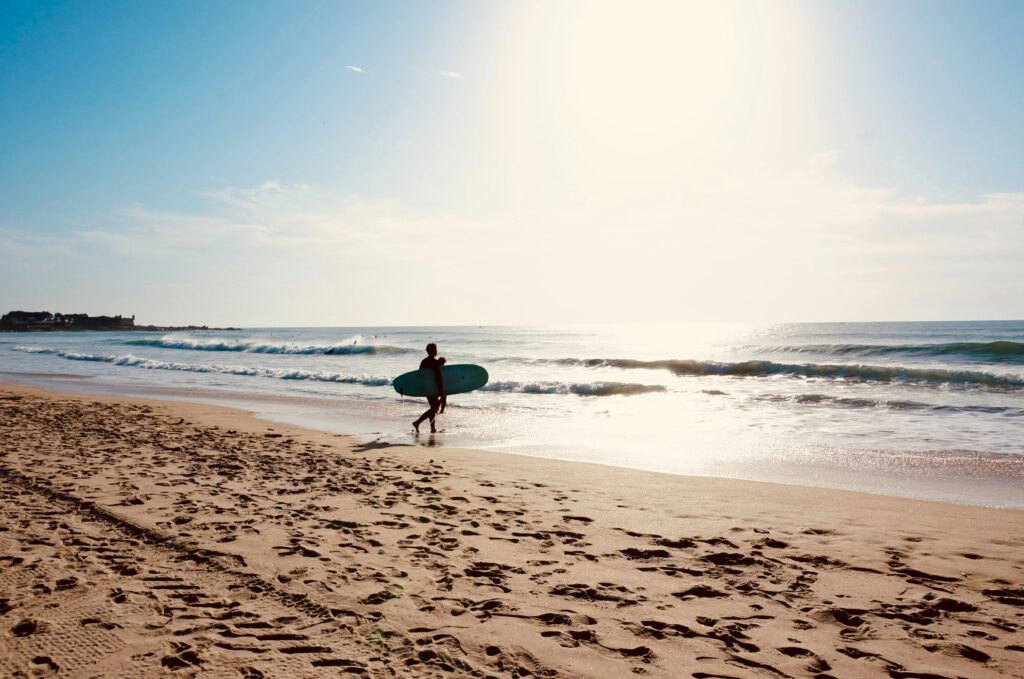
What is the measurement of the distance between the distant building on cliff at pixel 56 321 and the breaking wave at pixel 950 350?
157 meters

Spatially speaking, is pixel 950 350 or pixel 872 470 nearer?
pixel 872 470

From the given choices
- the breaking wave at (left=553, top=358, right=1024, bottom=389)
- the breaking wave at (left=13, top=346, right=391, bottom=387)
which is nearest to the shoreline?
the breaking wave at (left=13, top=346, right=391, bottom=387)

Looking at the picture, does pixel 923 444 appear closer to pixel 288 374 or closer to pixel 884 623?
pixel 884 623

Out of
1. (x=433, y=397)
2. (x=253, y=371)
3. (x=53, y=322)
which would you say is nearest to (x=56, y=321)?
(x=53, y=322)

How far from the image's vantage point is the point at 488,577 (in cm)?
461

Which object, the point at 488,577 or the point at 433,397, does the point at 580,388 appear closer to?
the point at 433,397

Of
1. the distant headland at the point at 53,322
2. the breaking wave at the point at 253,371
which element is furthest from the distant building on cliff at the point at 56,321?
the breaking wave at the point at 253,371

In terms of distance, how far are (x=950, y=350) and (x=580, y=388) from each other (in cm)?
2647

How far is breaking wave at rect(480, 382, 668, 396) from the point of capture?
21.0m

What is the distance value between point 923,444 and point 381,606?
11.0 metres

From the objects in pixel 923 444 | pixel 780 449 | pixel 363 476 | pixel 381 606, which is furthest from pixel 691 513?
pixel 923 444

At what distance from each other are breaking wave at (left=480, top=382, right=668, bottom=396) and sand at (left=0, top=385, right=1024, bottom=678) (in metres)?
12.8

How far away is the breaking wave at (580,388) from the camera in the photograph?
2105 centimetres

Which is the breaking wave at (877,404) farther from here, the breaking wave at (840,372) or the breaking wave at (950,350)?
the breaking wave at (950,350)
